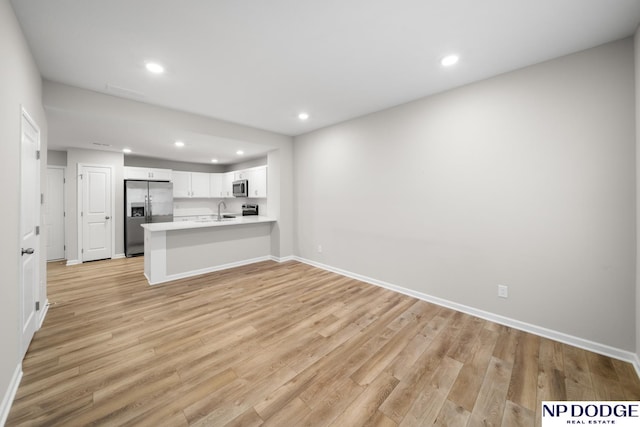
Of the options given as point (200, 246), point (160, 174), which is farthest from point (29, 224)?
point (160, 174)

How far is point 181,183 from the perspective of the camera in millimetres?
6770

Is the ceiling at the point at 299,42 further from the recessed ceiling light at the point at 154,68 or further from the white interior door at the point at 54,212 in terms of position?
the white interior door at the point at 54,212

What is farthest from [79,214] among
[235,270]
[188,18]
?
[188,18]

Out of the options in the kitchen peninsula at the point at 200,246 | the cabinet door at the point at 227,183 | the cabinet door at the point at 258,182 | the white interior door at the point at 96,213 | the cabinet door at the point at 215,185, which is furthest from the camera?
the cabinet door at the point at 215,185

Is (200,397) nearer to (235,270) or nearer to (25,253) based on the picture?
(25,253)

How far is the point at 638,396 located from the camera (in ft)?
5.39

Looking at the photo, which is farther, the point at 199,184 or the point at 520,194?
the point at 199,184

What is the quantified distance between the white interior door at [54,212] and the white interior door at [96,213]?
2.47ft

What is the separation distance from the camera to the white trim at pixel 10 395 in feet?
4.72

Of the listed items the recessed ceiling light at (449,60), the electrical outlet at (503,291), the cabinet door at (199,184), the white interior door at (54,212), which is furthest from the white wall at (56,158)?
the electrical outlet at (503,291)

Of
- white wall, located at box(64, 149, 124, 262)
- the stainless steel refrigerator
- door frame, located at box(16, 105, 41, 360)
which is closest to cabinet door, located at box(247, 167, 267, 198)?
the stainless steel refrigerator

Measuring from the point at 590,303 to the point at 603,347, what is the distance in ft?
1.18

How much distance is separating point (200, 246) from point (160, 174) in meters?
3.23

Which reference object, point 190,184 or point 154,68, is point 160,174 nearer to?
point 190,184
